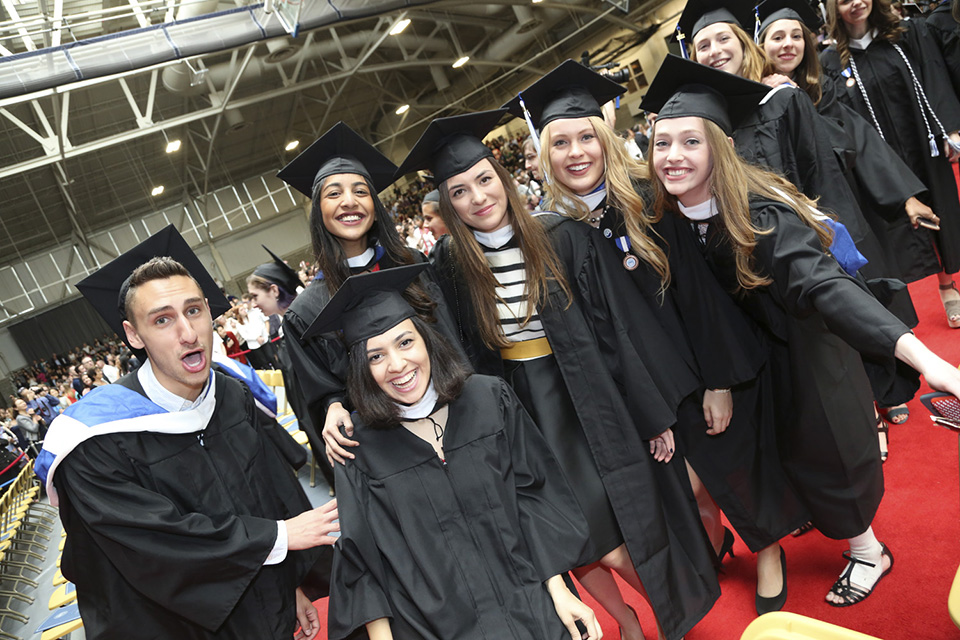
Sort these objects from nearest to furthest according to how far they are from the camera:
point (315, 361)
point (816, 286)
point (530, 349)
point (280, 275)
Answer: point (816, 286), point (530, 349), point (315, 361), point (280, 275)

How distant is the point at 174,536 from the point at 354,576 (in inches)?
24.2

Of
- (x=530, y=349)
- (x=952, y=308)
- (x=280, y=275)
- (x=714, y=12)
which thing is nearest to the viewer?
(x=530, y=349)

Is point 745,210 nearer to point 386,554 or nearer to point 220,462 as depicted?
point 386,554

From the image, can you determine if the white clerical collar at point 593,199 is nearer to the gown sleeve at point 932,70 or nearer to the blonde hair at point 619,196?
the blonde hair at point 619,196

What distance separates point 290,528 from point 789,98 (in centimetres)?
284

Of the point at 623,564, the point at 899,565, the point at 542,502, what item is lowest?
the point at 899,565

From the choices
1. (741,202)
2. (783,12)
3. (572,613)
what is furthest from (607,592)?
(783,12)

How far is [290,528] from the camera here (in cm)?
224

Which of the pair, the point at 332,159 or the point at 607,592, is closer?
the point at 607,592

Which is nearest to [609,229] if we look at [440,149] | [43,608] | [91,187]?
[440,149]

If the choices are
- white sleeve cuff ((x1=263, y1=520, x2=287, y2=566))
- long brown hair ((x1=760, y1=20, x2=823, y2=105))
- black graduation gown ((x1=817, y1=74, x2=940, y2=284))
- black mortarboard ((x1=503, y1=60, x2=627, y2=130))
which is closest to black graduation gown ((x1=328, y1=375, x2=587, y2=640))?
white sleeve cuff ((x1=263, y1=520, x2=287, y2=566))

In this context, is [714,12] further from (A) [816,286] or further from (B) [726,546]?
(B) [726,546]

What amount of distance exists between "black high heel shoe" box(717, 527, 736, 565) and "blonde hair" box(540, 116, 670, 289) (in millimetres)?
1380

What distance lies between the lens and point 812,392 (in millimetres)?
2350
